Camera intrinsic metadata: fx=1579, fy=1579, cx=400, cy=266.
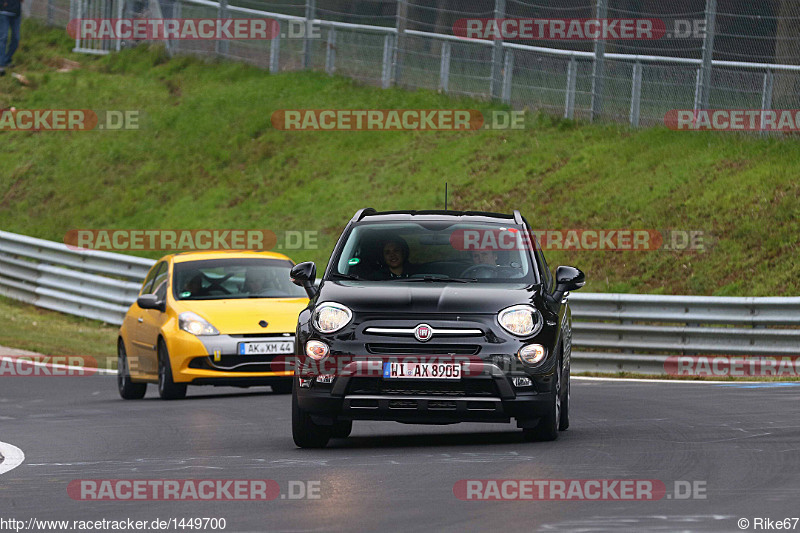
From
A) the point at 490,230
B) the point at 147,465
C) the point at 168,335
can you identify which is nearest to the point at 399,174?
the point at 168,335

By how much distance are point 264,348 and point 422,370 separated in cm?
565

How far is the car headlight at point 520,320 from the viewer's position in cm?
1088

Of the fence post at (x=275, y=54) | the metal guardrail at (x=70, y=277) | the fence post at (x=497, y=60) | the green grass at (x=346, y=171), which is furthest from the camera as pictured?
the fence post at (x=275, y=54)

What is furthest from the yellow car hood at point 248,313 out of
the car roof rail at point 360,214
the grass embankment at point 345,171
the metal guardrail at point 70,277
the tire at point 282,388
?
the metal guardrail at point 70,277

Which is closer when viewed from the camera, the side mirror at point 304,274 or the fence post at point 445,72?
the side mirror at point 304,274

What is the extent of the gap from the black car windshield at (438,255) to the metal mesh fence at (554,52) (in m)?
14.1

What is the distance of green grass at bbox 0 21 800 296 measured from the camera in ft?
76.2

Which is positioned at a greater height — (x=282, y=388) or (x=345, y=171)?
(x=345, y=171)

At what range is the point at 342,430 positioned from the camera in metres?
11.9

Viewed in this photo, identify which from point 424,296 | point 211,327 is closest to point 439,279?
point 424,296

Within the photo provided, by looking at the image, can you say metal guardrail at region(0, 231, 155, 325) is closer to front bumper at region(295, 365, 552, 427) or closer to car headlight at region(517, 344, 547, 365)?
front bumper at region(295, 365, 552, 427)

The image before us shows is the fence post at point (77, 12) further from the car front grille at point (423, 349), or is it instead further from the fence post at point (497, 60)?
the car front grille at point (423, 349)

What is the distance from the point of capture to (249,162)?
109 feet

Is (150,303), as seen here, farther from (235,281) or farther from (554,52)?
(554,52)
